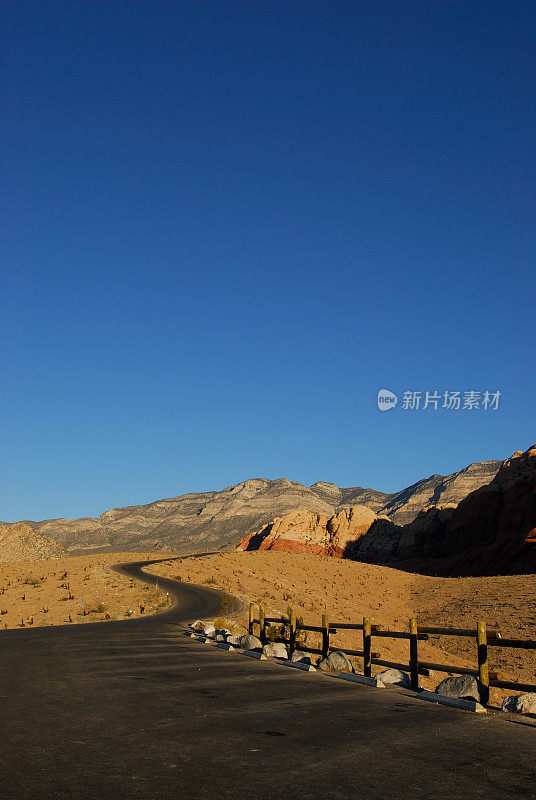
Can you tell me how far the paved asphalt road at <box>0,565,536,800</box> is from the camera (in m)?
6.55

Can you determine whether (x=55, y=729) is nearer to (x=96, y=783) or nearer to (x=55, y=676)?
(x=96, y=783)

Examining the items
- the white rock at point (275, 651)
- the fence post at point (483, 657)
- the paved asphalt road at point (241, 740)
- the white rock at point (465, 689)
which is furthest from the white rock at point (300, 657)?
the fence post at point (483, 657)

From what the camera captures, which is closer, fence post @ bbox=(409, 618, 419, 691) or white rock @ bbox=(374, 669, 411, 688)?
fence post @ bbox=(409, 618, 419, 691)

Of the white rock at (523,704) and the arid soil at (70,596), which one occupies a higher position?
the white rock at (523,704)

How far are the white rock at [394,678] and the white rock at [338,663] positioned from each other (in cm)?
250

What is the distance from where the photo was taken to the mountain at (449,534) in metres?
74.6

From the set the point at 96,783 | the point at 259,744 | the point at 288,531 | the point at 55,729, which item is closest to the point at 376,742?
the point at 259,744

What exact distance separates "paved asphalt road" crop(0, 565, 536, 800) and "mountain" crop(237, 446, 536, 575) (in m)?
60.3

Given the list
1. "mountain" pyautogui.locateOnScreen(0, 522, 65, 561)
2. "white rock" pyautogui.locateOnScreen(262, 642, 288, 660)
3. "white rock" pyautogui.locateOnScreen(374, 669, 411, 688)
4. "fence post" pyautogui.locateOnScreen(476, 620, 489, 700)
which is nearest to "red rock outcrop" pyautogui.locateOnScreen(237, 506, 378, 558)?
"mountain" pyautogui.locateOnScreen(0, 522, 65, 561)

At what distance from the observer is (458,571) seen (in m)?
78.0

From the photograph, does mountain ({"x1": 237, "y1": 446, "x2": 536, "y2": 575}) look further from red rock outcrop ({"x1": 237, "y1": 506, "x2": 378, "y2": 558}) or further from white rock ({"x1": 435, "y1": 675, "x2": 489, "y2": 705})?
white rock ({"x1": 435, "y1": 675, "x2": 489, "y2": 705})

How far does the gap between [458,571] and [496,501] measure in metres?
12.8

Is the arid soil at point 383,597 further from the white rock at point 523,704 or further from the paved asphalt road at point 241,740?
the paved asphalt road at point 241,740

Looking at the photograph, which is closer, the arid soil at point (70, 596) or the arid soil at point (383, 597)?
the arid soil at point (383, 597)
